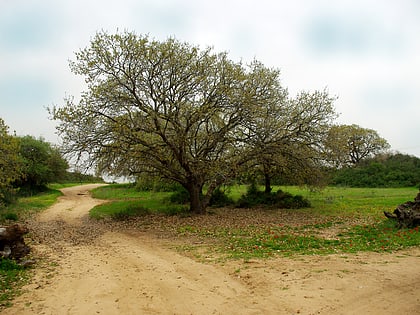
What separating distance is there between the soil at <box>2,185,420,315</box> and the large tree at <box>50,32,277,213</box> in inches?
287

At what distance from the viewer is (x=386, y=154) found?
62875 mm

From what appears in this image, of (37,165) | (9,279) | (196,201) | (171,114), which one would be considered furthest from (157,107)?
(37,165)

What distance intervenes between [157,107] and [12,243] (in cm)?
990

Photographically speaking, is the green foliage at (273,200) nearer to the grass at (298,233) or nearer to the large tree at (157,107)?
the grass at (298,233)

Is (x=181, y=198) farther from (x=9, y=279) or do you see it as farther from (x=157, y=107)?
(x=9, y=279)

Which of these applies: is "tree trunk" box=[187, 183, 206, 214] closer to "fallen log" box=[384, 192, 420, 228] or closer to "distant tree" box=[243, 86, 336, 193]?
"distant tree" box=[243, 86, 336, 193]

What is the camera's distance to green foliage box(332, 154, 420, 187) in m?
44.4

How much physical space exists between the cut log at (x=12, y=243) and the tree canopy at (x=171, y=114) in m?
7.38

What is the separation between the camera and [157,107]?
60.4 feet

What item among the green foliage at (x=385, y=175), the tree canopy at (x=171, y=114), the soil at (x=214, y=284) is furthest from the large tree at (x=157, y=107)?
the green foliage at (x=385, y=175)

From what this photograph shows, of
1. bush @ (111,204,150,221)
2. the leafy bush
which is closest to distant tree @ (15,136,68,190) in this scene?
bush @ (111,204,150,221)

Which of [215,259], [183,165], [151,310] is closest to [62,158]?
[183,165]

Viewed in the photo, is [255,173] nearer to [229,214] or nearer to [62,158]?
[229,214]

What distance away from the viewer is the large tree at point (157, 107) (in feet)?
57.8
